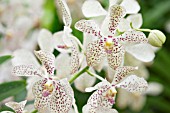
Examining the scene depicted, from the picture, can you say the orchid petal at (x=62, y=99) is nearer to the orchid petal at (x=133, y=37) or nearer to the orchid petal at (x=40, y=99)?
the orchid petal at (x=40, y=99)

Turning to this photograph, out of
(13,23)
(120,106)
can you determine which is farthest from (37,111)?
(120,106)

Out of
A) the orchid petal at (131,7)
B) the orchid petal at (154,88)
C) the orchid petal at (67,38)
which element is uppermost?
the orchid petal at (131,7)

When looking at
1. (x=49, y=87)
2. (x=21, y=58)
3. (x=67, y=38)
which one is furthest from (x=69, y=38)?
(x=21, y=58)

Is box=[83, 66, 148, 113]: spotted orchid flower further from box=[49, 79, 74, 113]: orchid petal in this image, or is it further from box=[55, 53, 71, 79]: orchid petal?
box=[55, 53, 71, 79]: orchid petal

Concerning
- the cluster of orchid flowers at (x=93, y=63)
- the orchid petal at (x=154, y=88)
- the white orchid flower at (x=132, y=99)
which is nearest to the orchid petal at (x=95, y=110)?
the cluster of orchid flowers at (x=93, y=63)

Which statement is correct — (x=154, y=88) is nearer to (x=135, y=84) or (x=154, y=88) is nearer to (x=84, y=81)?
(x=84, y=81)
